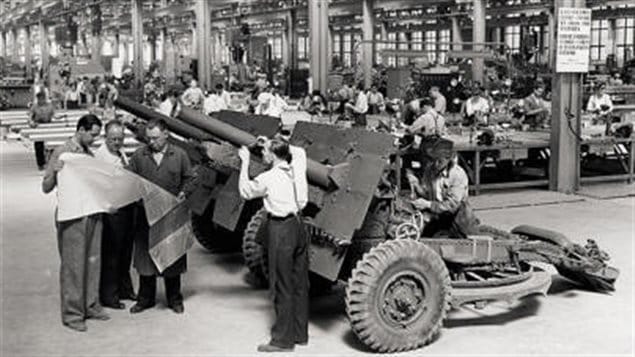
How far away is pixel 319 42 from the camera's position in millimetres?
20375

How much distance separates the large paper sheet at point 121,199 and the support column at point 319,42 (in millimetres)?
14335

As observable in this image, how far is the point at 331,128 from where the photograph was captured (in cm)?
671

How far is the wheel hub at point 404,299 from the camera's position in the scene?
18.3ft

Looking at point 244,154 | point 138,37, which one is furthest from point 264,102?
point 138,37

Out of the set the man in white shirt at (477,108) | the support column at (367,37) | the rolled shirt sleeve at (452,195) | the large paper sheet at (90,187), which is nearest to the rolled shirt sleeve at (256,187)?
the large paper sheet at (90,187)

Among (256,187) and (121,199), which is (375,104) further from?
(256,187)

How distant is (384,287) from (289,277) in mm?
638

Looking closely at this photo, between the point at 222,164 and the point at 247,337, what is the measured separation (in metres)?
2.36

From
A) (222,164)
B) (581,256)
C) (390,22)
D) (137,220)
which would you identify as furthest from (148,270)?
(390,22)

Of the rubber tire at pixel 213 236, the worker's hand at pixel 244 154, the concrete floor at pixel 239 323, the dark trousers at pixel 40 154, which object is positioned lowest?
the concrete floor at pixel 239 323

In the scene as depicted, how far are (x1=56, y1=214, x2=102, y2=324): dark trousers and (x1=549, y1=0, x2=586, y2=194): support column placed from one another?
8511mm

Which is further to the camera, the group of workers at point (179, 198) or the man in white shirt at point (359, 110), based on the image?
the man in white shirt at point (359, 110)

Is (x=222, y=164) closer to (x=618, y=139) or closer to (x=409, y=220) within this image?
(x=409, y=220)

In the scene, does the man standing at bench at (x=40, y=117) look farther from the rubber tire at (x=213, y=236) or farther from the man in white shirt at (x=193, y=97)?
the rubber tire at (x=213, y=236)
